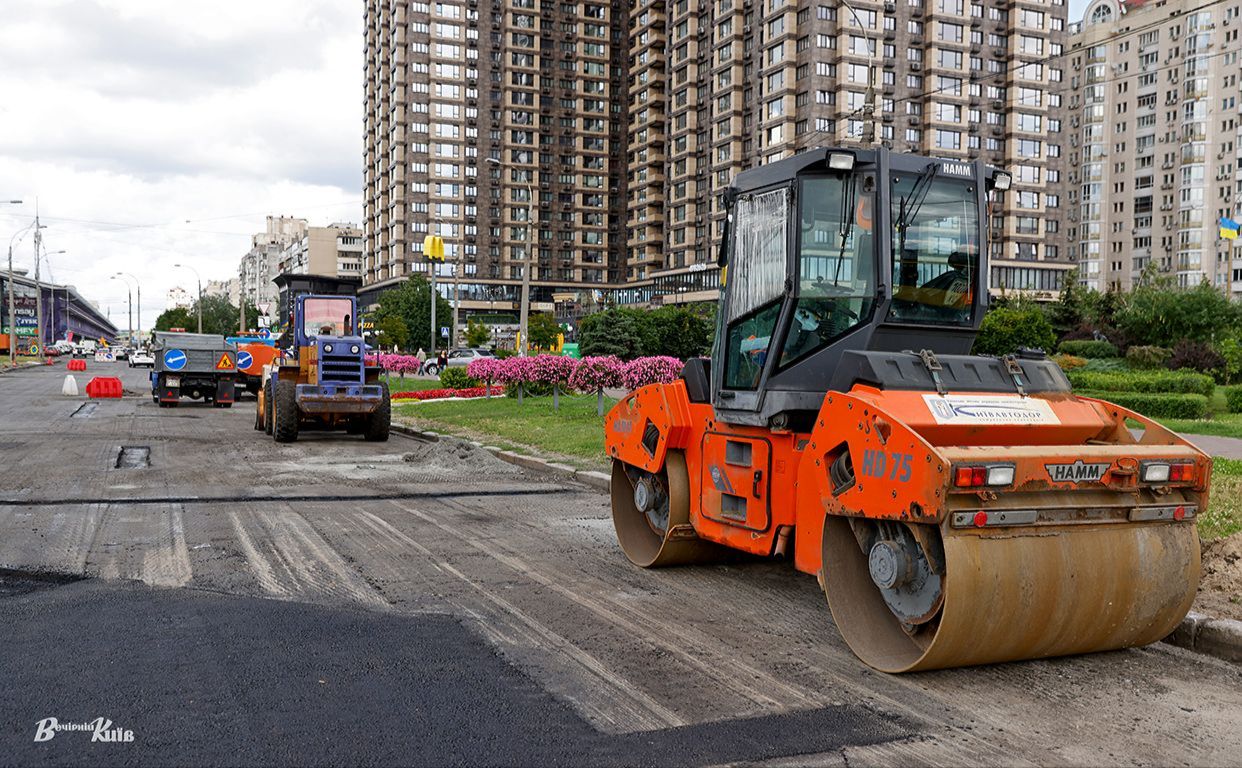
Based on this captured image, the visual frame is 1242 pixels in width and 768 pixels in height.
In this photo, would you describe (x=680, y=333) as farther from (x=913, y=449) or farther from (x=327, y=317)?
(x=913, y=449)

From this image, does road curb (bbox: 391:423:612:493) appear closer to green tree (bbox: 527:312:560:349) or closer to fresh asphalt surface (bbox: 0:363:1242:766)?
fresh asphalt surface (bbox: 0:363:1242:766)

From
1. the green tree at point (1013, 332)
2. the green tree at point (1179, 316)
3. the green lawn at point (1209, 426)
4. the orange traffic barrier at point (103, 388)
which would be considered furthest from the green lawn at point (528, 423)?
the green tree at point (1179, 316)

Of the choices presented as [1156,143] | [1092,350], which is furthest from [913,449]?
[1156,143]

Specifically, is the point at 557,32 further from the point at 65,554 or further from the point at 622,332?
the point at 65,554

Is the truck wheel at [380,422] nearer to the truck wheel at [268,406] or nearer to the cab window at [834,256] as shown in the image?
the truck wheel at [268,406]

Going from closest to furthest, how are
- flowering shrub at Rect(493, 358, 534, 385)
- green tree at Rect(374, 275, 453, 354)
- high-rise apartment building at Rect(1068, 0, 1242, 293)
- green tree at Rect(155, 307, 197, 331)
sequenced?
1. flowering shrub at Rect(493, 358, 534, 385)
2. green tree at Rect(374, 275, 453, 354)
3. high-rise apartment building at Rect(1068, 0, 1242, 293)
4. green tree at Rect(155, 307, 197, 331)

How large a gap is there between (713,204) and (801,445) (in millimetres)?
86938

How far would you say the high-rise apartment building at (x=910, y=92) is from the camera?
78.8m

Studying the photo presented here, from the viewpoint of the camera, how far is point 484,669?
17.3 feet

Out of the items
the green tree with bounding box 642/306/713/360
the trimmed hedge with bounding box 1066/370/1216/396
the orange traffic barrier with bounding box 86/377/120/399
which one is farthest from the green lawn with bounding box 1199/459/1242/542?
the green tree with bounding box 642/306/713/360

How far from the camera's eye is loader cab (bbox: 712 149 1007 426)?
20.3 ft

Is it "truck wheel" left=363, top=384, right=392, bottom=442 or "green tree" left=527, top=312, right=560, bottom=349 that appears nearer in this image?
"truck wheel" left=363, top=384, right=392, bottom=442

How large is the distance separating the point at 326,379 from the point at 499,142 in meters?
100

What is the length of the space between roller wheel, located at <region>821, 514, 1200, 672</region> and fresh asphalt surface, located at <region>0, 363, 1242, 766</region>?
0.62ft
